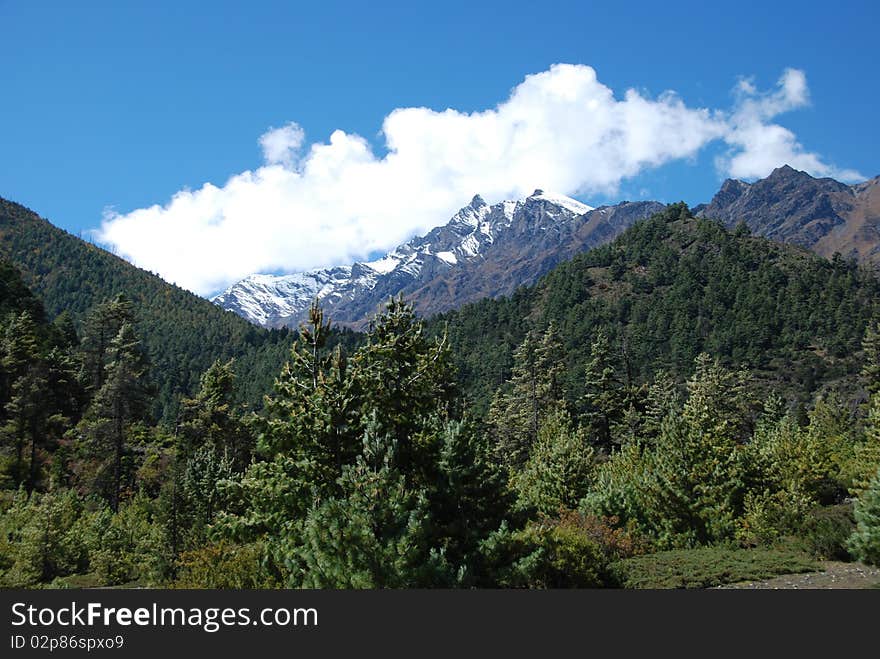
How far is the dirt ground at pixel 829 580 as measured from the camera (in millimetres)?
20891

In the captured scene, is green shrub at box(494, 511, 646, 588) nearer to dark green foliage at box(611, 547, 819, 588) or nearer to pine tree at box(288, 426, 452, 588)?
dark green foliage at box(611, 547, 819, 588)

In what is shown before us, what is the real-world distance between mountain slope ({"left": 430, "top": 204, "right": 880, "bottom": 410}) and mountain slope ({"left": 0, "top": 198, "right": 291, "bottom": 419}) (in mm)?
42491

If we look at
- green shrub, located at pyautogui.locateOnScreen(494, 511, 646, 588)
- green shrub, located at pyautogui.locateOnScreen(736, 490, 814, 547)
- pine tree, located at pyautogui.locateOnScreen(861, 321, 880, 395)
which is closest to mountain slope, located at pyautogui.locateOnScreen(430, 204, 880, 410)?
pine tree, located at pyautogui.locateOnScreen(861, 321, 880, 395)

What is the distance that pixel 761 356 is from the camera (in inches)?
4419

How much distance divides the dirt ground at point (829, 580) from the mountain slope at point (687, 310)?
66.6 meters

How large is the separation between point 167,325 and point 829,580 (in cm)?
17654

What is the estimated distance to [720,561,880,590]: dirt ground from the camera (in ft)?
68.5

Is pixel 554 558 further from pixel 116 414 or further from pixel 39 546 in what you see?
pixel 116 414

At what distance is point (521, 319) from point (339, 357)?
128 metres

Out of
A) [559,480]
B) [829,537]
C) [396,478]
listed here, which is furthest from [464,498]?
[559,480]

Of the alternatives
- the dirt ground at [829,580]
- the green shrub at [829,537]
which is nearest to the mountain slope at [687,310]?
the green shrub at [829,537]

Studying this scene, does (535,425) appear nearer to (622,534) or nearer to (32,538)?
(622,534)

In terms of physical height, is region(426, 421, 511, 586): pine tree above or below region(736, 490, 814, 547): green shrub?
above

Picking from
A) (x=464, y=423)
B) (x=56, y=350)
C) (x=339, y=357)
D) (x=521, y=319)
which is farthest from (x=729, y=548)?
(x=521, y=319)
